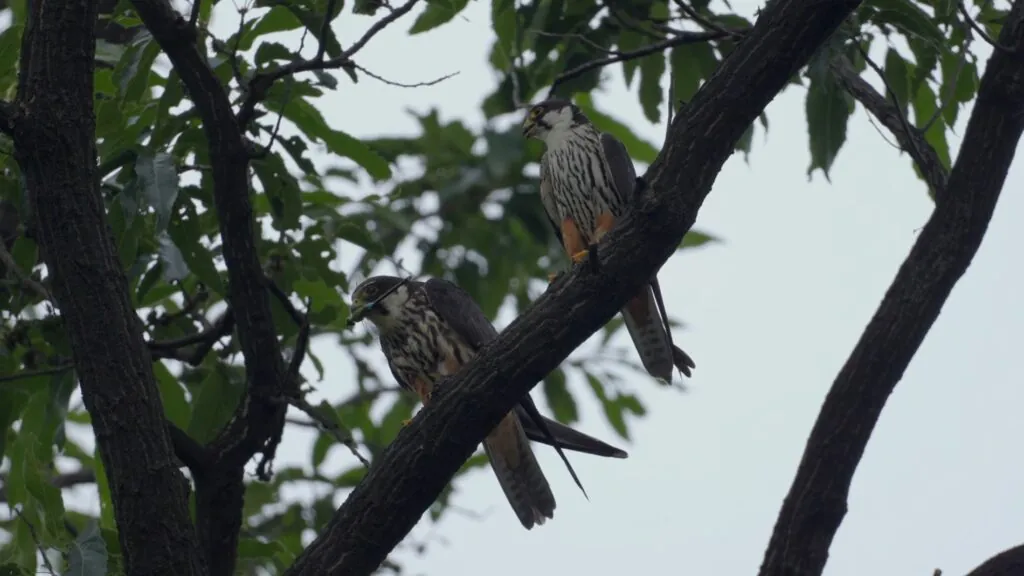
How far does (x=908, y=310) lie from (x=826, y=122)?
0.80 meters

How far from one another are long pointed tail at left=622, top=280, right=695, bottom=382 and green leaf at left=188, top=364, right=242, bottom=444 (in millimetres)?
1562

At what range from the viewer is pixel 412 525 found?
3.51 m

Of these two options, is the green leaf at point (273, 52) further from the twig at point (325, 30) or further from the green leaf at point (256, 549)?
the green leaf at point (256, 549)

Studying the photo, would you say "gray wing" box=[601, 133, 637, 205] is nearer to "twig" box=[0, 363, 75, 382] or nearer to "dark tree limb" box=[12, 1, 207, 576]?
"twig" box=[0, 363, 75, 382]

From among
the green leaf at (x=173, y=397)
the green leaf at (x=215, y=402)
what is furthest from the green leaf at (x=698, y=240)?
the green leaf at (x=173, y=397)

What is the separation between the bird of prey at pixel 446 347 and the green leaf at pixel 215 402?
50cm

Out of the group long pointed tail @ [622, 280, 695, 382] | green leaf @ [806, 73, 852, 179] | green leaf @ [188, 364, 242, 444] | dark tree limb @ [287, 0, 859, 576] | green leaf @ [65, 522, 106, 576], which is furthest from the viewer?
long pointed tail @ [622, 280, 695, 382]

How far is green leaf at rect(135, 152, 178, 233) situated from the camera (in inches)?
138

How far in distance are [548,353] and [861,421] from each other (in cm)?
98

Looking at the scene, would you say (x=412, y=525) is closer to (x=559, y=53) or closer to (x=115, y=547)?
(x=115, y=547)

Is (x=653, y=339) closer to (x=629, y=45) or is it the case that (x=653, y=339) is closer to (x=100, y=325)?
(x=629, y=45)

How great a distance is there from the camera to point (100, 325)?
133 inches

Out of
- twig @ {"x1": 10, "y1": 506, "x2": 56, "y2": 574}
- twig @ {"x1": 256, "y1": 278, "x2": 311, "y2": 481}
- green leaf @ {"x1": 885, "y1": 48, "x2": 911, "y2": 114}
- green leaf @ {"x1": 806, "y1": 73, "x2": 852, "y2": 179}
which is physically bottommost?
twig @ {"x1": 10, "y1": 506, "x2": 56, "y2": 574}

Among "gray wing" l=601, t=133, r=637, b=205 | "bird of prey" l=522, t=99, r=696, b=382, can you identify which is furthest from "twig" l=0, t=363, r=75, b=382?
"gray wing" l=601, t=133, r=637, b=205
